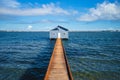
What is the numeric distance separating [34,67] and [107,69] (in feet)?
29.6

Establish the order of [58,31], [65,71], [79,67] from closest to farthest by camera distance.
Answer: [65,71] → [79,67] → [58,31]

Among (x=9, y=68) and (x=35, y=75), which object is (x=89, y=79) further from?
(x=9, y=68)

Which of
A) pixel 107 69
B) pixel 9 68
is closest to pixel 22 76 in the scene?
pixel 9 68

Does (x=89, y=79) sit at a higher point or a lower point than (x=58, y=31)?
lower

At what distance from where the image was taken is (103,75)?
17.8 m

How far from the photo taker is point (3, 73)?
60.9 feet

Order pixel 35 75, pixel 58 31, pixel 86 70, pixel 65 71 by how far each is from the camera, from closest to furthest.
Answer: pixel 65 71 → pixel 35 75 → pixel 86 70 → pixel 58 31

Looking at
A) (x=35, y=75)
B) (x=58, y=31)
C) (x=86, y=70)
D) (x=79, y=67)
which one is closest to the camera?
(x=35, y=75)

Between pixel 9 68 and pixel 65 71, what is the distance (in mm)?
9154

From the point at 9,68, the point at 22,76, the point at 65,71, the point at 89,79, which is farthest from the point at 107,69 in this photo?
the point at 9,68

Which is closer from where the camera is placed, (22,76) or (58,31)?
(22,76)

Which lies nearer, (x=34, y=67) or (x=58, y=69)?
(x=58, y=69)

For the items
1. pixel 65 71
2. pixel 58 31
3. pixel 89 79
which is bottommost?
pixel 89 79

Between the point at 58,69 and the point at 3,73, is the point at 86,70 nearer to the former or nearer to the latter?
the point at 58,69
